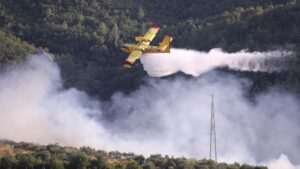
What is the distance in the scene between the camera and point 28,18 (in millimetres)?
165125

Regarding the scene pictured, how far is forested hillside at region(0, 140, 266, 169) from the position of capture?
9506 centimetres

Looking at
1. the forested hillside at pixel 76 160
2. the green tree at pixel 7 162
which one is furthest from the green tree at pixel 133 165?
the green tree at pixel 7 162

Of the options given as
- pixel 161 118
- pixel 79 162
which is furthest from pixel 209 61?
pixel 79 162

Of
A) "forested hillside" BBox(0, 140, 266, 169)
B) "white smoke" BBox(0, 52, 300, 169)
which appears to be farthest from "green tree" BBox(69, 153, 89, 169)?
"white smoke" BBox(0, 52, 300, 169)

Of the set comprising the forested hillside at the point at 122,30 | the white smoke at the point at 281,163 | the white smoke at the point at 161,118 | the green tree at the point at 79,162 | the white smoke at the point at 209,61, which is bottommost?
the green tree at the point at 79,162

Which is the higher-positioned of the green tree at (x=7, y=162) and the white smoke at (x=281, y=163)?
the white smoke at (x=281, y=163)

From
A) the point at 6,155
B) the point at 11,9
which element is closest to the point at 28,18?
the point at 11,9

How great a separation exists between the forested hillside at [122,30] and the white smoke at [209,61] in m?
2.44

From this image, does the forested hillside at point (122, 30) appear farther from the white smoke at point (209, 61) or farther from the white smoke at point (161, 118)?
the white smoke at point (161, 118)

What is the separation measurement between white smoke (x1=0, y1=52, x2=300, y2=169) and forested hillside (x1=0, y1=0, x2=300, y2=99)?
3245mm

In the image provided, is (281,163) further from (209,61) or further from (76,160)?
(76,160)

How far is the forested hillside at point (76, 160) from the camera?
95062 mm

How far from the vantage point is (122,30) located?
16462 centimetres

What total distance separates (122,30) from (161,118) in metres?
32.2
